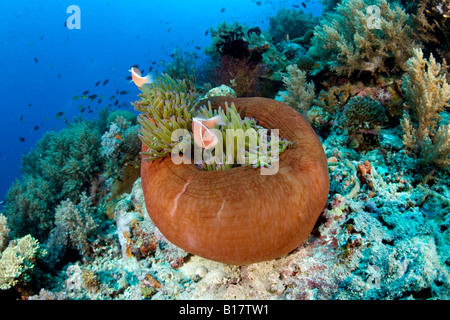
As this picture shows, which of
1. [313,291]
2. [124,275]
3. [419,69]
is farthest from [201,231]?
[419,69]

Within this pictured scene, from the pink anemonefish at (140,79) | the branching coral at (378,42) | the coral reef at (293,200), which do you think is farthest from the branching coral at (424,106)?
the pink anemonefish at (140,79)

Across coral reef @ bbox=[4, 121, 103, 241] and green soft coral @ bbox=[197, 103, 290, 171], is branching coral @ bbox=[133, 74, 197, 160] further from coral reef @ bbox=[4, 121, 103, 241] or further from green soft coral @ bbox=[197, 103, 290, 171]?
coral reef @ bbox=[4, 121, 103, 241]

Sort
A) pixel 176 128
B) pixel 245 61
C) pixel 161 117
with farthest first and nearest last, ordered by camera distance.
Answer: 1. pixel 245 61
2. pixel 161 117
3. pixel 176 128

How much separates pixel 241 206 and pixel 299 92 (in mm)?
3173

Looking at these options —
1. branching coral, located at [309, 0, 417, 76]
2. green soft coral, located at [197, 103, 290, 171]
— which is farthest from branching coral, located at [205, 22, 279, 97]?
green soft coral, located at [197, 103, 290, 171]

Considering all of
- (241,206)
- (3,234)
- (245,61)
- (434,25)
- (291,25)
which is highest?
(291,25)

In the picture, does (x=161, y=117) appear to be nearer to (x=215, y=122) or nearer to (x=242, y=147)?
(x=215, y=122)

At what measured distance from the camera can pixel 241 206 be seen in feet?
6.53

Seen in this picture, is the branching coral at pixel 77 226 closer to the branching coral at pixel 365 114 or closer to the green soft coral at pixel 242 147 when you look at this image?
the green soft coral at pixel 242 147

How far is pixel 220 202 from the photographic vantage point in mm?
2031

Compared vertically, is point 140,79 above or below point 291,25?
below

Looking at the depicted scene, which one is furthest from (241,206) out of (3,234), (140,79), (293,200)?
(3,234)

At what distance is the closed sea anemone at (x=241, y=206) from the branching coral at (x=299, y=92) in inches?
88.2

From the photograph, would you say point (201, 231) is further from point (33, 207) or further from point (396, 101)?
point (33, 207)
